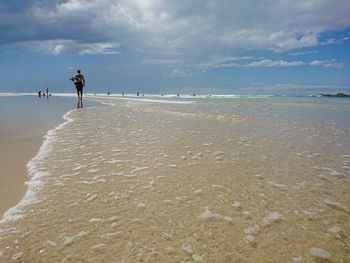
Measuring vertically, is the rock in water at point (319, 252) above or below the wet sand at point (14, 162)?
below

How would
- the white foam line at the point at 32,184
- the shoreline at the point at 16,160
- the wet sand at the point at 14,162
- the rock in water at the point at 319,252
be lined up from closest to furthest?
the rock in water at the point at 319,252 → the white foam line at the point at 32,184 → the shoreline at the point at 16,160 → the wet sand at the point at 14,162

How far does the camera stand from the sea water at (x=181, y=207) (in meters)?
3.15

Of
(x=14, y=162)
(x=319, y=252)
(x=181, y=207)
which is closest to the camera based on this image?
(x=319, y=252)

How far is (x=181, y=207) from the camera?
4.21 meters

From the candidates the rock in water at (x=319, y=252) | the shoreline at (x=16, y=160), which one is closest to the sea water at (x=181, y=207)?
the rock in water at (x=319, y=252)

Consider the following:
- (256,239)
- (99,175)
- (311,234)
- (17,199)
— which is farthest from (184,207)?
(17,199)

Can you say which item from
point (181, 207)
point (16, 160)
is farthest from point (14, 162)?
point (181, 207)

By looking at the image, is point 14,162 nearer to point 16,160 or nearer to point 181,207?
point 16,160

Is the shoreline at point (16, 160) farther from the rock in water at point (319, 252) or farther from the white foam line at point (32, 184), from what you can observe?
the rock in water at point (319, 252)

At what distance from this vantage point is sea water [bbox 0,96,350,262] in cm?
315

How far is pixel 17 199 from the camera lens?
4371 millimetres

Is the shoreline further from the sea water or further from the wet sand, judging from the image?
the sea water

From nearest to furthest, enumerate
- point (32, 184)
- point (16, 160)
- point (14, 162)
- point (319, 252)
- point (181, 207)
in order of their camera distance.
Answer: point (319, 252) < point (181, 207) < point (32, 184) < point (14, 162) < point (16, 160)

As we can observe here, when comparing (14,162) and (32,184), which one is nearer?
(32,184)
